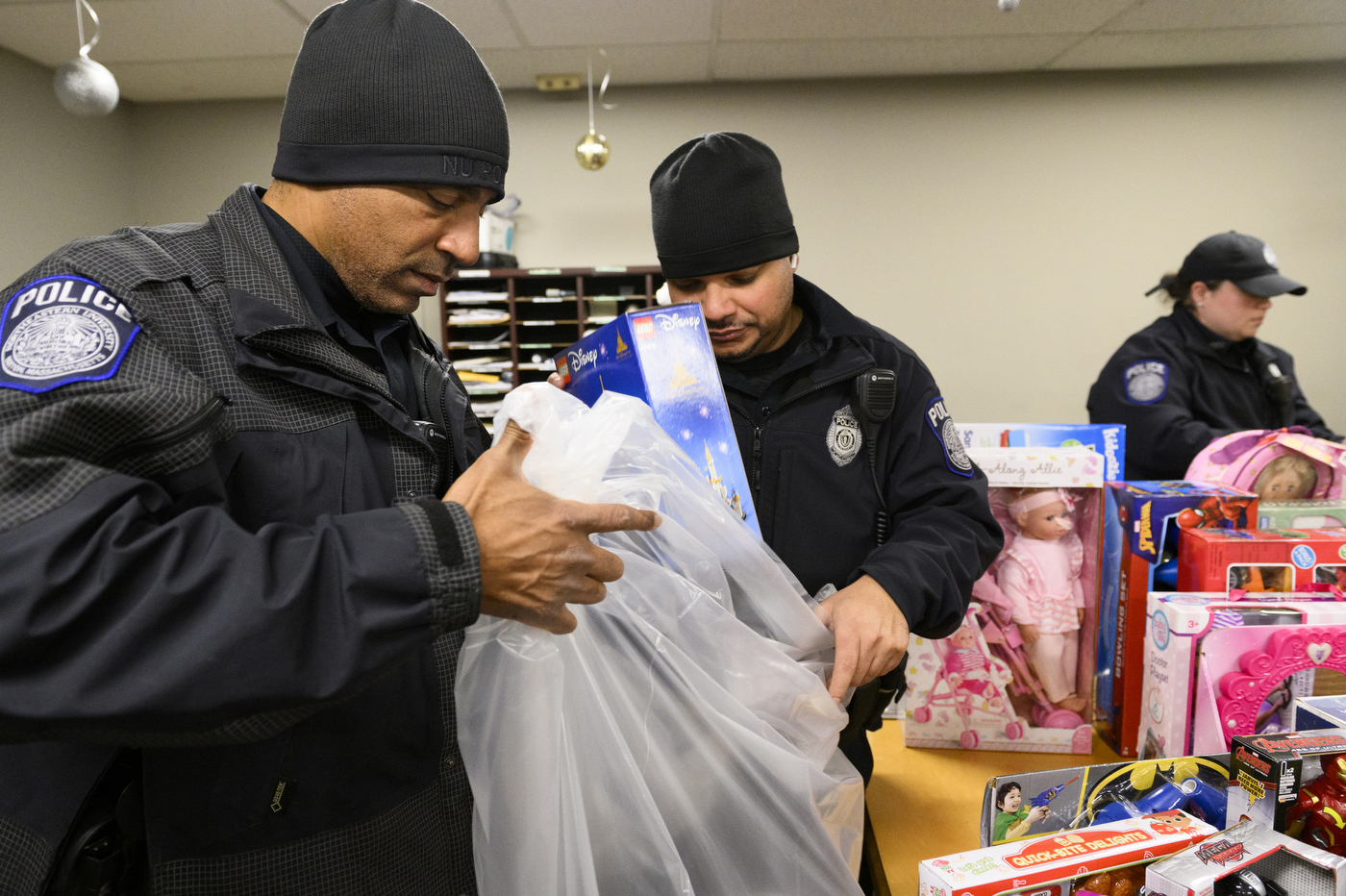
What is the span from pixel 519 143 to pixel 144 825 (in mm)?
4835

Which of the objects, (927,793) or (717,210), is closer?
(717,210)

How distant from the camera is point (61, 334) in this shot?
0.64 metres

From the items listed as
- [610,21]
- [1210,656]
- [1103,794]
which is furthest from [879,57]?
[1103,794]

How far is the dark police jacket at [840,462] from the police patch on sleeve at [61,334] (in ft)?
2.76

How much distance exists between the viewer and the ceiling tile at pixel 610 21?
369 centimetres

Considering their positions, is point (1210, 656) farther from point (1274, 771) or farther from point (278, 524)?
point (278, 524)

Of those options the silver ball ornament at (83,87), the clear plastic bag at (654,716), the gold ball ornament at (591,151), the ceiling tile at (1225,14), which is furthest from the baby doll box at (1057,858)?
the ceiling tile at (1225,14)

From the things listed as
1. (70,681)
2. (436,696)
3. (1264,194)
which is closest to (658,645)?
(436,696)

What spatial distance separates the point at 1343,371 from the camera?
492 cm

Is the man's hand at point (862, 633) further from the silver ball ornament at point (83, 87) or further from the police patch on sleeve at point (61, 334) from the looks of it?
the silver ball ornament at point (83, 87)

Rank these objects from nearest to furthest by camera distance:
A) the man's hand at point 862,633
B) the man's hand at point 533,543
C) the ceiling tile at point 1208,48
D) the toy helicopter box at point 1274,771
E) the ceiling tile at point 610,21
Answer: the man's hand at point 533,543 → the toy helicopter box at point 1274,771 → the man's hand at point 862,633 → the ceiling tile at point 610,21 → the ceiling tile at point 1208,48

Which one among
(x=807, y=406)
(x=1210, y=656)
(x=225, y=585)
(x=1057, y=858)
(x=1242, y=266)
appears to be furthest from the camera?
(x=1242, y=266)

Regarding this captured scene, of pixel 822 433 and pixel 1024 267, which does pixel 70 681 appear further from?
pixel 1024 267

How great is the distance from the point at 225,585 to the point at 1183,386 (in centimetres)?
291
